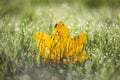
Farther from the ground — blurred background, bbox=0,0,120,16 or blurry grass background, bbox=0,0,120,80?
blurred background, bbox=0,0,120,16

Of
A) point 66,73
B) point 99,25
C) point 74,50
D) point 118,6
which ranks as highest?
point 118,6

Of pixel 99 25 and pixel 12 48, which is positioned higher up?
pixel 99 25

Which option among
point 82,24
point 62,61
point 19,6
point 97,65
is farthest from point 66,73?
point 19,6

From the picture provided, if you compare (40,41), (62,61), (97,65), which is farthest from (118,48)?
(40,41)

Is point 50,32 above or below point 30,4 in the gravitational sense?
below

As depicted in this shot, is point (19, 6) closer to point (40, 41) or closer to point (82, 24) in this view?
point (40, 41)

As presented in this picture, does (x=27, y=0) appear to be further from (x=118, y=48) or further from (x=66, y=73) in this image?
(x=118, y=48)

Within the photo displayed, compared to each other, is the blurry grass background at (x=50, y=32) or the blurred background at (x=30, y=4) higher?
the blurred background at (x=30, y=4)
